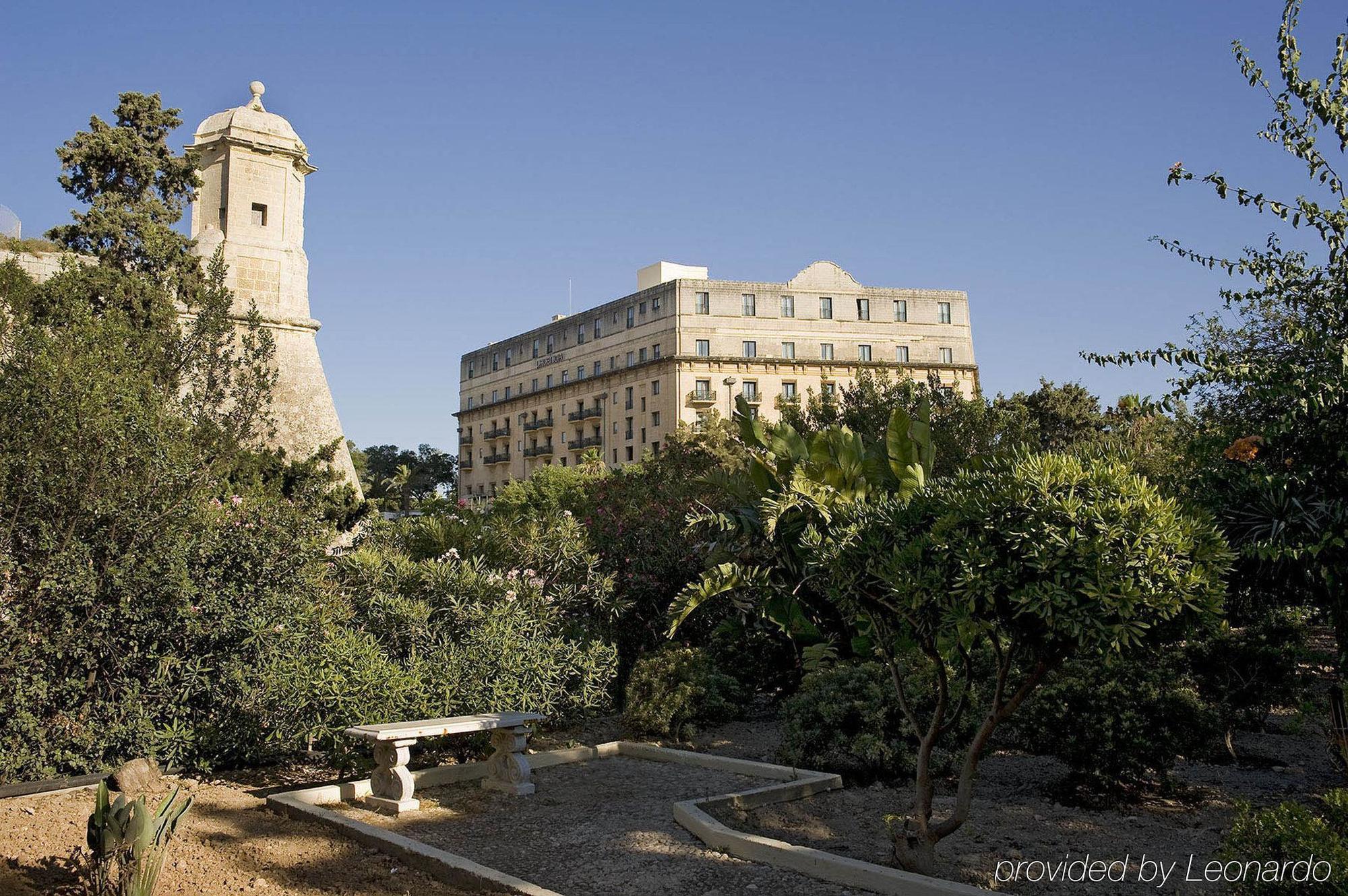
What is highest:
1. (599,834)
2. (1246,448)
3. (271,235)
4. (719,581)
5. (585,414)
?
(585,414)

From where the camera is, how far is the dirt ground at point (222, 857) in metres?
5.45

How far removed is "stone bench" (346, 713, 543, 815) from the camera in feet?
23.8

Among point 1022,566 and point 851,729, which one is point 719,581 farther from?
point 1022,566

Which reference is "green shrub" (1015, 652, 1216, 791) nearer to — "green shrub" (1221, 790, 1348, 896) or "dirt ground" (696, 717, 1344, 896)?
"dirt ground" (696, 717, 1344, 896)

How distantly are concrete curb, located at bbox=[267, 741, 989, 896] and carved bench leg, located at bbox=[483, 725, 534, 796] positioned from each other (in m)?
0.31

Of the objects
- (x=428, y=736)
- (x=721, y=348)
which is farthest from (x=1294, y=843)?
(x=721, y=348)

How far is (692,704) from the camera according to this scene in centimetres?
1061

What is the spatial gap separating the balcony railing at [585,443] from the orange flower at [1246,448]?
2831 inches

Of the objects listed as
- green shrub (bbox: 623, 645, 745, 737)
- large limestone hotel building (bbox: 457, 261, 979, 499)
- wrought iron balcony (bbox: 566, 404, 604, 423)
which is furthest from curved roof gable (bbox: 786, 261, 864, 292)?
green shrub (bbox: 623, 645, 745, 737)

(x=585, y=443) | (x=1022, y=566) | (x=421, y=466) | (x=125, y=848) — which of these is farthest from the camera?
(x=421, y=466)

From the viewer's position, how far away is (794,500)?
6930 mm

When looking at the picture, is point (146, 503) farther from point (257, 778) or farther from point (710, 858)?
point (710, 858)

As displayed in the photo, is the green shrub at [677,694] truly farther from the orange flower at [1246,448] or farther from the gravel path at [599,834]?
the orange flower at [1246,448]

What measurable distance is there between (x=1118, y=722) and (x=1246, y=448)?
2112mm
